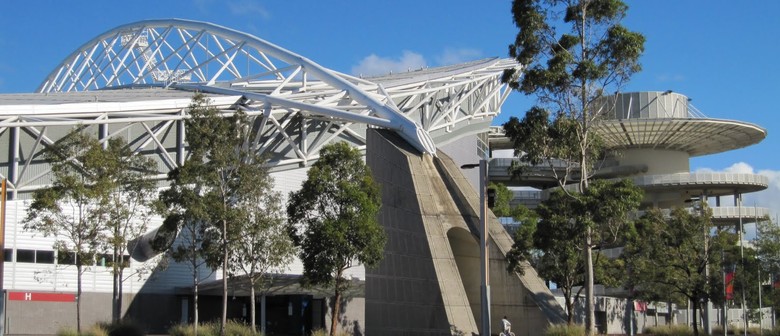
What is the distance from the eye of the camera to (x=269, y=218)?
3738 centimetres

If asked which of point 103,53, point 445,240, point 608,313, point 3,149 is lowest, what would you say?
point 608,313

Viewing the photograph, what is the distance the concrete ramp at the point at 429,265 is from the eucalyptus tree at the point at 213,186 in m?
6.70

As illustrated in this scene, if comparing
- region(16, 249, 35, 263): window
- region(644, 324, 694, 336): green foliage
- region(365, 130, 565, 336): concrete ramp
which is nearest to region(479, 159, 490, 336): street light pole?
region(365, 130, 565, 336): concrete ramp

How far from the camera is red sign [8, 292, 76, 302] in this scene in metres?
46.2

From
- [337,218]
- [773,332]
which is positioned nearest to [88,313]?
[337,218]

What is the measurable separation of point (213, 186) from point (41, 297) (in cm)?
1625

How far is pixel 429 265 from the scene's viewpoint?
38312 mm

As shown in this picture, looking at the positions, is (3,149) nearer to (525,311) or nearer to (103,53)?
(525,311)

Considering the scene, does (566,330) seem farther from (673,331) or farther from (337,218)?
(673,331)

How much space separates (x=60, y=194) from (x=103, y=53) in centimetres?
4377

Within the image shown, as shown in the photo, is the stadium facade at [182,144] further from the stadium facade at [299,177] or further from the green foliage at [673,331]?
the green foliage at [673,331]

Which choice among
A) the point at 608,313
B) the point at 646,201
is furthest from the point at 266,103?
the point at 646,201

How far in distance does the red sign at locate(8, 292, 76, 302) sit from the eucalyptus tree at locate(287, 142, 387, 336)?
17003 millimetres

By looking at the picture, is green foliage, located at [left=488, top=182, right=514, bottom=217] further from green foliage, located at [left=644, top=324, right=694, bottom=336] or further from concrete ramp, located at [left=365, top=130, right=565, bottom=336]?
concrete ramp, located at [left=365, top=130, right=565, bottom=336]
